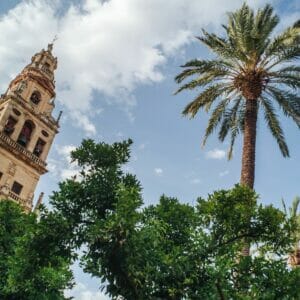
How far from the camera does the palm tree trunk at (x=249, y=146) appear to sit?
627 inches

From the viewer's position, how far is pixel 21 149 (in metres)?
35.6

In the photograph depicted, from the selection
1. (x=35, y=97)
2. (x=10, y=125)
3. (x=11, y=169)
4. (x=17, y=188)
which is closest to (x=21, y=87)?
(x=35, y=97)

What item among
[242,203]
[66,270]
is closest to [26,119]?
[66,270]

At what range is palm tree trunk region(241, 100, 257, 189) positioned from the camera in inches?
627

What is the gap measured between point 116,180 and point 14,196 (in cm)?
2336

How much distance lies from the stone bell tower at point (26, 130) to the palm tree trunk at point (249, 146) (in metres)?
22.8

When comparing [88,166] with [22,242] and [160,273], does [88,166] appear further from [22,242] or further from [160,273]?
[160,273]

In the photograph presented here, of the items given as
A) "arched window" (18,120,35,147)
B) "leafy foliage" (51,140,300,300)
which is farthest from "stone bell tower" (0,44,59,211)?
"leafy foliage" (51,140,300,300)

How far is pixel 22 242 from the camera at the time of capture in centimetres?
1237

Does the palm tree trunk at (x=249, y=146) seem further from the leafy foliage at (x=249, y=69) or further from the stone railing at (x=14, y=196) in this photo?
the stone railing at (x=14, y=196)

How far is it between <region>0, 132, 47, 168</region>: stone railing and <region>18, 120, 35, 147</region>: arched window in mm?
1073

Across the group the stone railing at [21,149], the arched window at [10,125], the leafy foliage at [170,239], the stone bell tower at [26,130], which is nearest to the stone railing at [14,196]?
the stone bell tower at [26,130]

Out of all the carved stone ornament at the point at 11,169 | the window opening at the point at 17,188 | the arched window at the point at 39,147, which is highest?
the arched window at the point at 39,147

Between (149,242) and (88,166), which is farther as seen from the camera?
Result: (88,166)
